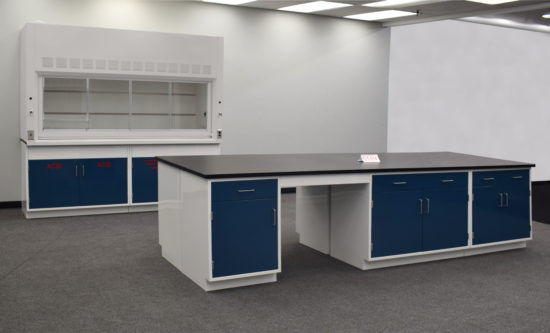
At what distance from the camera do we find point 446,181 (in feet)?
14.4

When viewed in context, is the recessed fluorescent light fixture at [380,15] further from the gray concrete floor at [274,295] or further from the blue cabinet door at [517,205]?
the gray concrete floor at [274,295]

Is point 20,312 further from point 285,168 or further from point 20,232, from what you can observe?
point 20,232

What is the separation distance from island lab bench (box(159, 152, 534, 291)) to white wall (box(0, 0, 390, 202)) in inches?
116

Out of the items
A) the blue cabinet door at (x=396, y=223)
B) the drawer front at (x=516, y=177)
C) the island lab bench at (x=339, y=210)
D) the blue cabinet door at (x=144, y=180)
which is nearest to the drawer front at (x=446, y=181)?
the island lab bench at (x=339, y=210)

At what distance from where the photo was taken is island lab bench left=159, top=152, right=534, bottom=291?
11.9 ft

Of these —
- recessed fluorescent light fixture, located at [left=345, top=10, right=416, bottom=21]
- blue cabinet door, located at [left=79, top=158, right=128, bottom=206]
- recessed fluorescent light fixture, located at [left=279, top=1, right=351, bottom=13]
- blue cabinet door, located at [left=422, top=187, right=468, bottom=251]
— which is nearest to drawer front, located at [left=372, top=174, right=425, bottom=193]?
blue cabinet door, located at [left=422, top=187, right=468, bottom=251]

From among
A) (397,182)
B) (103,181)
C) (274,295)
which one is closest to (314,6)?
(103,181)

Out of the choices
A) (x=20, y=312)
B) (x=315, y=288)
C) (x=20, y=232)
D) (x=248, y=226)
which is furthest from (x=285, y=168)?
(x=20, y=232)

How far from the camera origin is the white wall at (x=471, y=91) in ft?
29.6

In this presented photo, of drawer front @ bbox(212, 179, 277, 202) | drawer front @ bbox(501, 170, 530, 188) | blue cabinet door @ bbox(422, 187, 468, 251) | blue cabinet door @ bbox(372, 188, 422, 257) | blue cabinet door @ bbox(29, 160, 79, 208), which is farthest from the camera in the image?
blue cabinet door @ bbox(29, 160, 79, 208)

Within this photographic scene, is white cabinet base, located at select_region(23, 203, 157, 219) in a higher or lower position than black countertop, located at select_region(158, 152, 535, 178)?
lower

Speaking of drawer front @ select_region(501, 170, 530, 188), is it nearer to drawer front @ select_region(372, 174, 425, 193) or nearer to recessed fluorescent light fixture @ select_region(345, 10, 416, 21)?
drawer front @ select_region(372, 174, 425, 193)

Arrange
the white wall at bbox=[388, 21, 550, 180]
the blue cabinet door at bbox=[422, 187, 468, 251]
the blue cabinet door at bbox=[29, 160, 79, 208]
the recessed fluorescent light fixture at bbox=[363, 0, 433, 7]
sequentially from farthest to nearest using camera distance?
1. the white wall at bbox=[388, 21, 550, 180]
2. the recessed fluorescent light fixture at bbox=[363, 0, 433, 7]
3. the blue cabinet door at bbox=[29, 160, 79, 208]
4. the blue cabinet door at bbox=[422, 187, 468, 251]

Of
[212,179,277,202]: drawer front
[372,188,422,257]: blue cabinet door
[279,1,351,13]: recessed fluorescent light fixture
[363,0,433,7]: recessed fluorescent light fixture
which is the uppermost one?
[279,1,351,13]: recessed fluorescent light fixture
